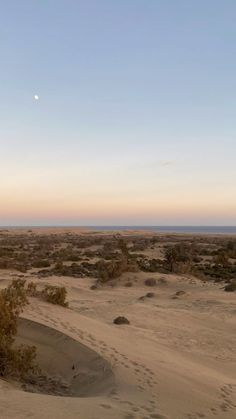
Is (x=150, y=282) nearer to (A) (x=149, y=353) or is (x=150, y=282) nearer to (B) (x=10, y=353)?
(A) (x=149, y=353)

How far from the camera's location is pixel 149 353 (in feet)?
33.3

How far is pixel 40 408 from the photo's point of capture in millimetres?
5914

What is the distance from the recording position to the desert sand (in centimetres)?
634

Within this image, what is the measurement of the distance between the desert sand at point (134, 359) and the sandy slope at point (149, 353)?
0.05 feet

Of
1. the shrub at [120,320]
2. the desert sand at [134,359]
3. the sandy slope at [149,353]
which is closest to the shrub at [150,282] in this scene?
the sandy slope at [149,353]

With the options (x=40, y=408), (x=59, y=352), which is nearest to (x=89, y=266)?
(x=59, y=352)

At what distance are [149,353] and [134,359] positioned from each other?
945 millimetres

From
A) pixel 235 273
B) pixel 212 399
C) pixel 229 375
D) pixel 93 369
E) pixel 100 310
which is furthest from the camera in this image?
pixel 235 273

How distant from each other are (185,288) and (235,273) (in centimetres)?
768

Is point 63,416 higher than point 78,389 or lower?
higher

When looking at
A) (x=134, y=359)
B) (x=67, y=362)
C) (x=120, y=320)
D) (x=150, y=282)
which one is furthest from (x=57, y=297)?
(x=150, y=282)

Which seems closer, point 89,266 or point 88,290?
point 88,290

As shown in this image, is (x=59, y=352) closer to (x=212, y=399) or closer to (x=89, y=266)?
(x=212, y=399)

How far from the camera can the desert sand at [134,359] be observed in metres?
6.34
